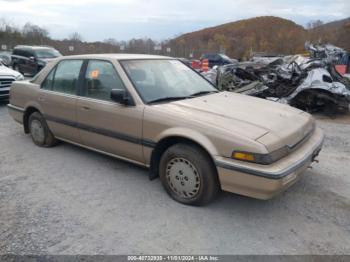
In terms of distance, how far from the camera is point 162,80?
161 inches

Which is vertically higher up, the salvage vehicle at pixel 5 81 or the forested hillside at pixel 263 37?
the forested hillside at pixel 263 37

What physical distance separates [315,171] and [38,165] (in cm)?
392

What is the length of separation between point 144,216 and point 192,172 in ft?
2.20

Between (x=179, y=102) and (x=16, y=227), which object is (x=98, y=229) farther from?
(x=179, y=102)

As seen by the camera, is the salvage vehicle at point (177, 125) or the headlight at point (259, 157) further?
the salvage vehicle at point (177, 125)

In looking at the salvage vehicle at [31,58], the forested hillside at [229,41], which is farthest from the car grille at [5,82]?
the forested hillside at [229,41]

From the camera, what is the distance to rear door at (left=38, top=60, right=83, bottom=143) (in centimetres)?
450

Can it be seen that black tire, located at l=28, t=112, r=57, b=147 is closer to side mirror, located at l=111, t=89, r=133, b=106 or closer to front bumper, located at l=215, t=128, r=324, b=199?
side mirror, located at l=111, t=89, r=133, b=106

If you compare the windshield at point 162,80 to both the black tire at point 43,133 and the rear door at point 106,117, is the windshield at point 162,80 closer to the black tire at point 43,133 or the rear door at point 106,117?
the rear door at point 106,117

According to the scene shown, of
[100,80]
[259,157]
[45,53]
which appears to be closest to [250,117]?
[259,157]

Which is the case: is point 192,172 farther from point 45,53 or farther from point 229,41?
point 229,41

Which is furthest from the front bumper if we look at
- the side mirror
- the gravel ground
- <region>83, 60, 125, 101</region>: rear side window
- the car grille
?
the car grille

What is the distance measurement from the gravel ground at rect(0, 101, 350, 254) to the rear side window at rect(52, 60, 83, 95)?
1113 mm

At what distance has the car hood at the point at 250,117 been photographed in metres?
3.07
